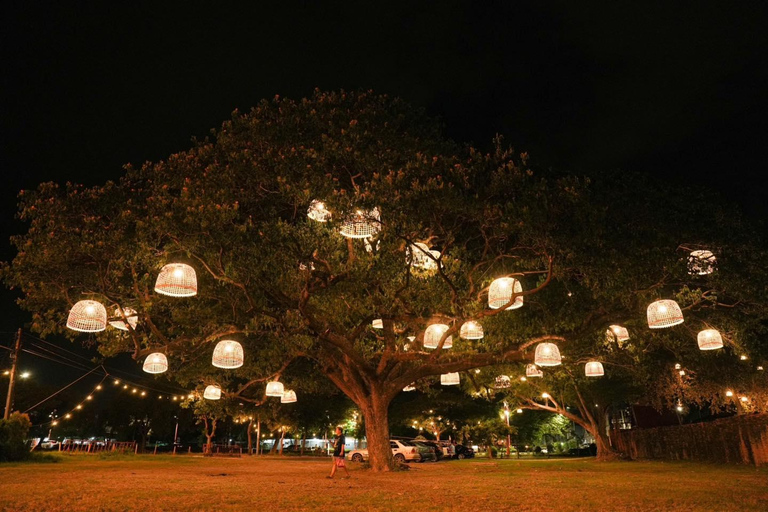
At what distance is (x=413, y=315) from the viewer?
13.0m

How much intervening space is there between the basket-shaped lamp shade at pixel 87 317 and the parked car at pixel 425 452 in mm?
20780

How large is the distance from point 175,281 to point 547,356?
867cm

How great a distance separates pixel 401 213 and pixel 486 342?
20.7ft

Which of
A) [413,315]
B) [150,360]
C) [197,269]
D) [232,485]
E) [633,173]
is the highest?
[633,173]

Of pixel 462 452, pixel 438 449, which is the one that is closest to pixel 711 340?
pixel 438 449

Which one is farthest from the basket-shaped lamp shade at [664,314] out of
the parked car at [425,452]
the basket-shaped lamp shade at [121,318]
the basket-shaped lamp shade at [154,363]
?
the parked car at [425,452]

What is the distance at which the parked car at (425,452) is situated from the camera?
2693 centimetres

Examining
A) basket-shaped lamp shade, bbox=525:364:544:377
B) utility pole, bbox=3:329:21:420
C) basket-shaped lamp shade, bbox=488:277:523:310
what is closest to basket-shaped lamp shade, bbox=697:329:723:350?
basket-shaped lamp shade, bbox=488:277:523:310

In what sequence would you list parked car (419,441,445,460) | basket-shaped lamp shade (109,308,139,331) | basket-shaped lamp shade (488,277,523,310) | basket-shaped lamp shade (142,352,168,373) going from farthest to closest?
parked car (419,441,445,460) < basket-shaped lamp shade (142,352,168,373) < basket-shaped lamp shade (109,308,139,331) < basket-shaped lamp shade (488,277,523,310)

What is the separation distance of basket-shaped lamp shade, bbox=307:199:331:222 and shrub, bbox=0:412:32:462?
15762mm

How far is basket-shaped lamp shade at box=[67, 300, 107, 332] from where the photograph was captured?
29.8ft

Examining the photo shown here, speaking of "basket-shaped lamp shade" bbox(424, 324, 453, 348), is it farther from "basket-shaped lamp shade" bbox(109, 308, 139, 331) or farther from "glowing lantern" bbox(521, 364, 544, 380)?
"basket-shaped lamp shade" bbox(109, 308, 139, 331)

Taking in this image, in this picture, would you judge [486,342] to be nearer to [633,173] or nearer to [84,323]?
[633,173]

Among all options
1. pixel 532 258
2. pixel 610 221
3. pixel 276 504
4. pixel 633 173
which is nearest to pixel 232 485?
pixel 276 504
